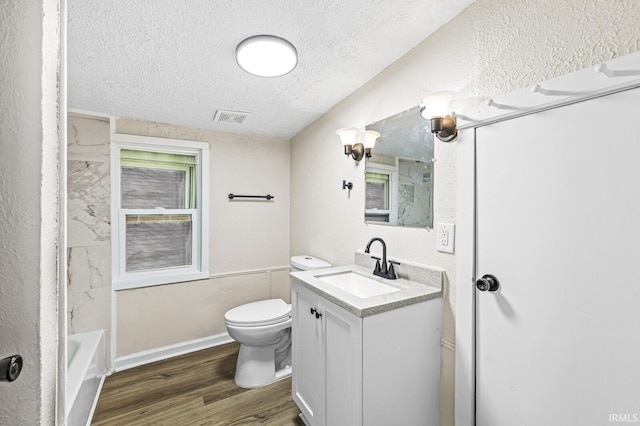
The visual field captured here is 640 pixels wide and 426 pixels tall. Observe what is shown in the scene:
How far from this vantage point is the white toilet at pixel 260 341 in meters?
2.01

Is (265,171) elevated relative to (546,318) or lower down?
elevated

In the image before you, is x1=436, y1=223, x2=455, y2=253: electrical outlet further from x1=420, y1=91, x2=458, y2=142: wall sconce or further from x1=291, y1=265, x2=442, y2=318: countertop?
x1=420, y1=91, x2=458, y2=142: wall sconce

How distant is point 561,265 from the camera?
964 millimetres

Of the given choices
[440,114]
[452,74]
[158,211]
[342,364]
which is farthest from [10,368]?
[158,211]

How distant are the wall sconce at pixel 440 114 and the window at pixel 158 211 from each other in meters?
2.08

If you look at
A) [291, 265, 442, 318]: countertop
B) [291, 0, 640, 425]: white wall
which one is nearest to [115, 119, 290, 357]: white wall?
[291, 0, 640, 425]: white wall

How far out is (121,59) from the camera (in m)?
1.52

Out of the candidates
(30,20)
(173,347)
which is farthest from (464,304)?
(173,347)

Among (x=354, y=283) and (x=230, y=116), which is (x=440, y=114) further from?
(x=230, y=116)

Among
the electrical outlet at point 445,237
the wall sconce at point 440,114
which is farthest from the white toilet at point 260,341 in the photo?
the wall sconce at point 440,114

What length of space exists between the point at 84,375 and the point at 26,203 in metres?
1.60

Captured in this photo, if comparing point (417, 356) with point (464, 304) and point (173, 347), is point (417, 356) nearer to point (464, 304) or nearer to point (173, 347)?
point (464, 304)

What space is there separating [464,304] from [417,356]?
329 millimetres

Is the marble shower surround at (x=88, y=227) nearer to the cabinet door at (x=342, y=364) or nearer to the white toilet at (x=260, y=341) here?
the white toilet at (x=260, y=341)
